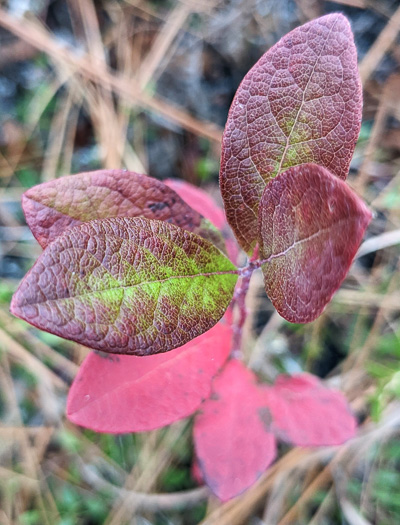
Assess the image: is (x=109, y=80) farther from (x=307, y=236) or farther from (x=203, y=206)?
(x=307, y=236)

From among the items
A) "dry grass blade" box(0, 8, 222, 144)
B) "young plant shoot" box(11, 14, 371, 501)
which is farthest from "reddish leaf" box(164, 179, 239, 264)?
"dry grass blade" box(0, 8, 222, 144)

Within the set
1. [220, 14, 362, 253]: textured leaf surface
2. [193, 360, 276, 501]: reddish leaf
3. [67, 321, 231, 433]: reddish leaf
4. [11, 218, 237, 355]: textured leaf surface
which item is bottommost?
[193, 360, 276, 501]: reddish leaf

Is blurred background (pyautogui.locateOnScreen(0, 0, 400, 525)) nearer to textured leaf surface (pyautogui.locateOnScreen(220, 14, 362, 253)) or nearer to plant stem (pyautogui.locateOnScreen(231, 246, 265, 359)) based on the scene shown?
plant stem (pyautogui.locateOnScreen(231, 246, 265, 359))

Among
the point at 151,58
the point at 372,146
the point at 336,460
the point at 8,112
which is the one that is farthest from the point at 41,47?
the point at 336,460

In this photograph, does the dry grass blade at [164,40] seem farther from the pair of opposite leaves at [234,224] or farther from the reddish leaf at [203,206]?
the pair of opposite leaves at [234,224]

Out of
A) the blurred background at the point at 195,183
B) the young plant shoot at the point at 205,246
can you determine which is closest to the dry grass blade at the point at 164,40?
the blurred background at the point at 195,183

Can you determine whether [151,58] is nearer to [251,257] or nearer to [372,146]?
[372,146]

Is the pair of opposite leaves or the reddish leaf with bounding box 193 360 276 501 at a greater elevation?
the pair of opposite leaves

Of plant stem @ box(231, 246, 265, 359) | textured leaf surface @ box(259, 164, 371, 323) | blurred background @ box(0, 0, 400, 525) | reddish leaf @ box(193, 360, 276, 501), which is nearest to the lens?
textured leaf surface @ box(259, 164, 371, 323)
